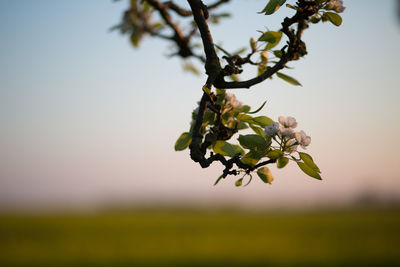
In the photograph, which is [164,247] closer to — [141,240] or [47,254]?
[141,240]

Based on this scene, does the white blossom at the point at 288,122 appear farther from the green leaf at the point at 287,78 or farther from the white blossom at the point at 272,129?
the green leaf at the point at 287,78

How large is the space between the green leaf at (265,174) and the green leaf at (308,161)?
0.43 ft

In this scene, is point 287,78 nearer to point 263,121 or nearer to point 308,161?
point 263,121

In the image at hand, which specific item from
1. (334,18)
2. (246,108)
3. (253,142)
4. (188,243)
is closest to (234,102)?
(246,108)

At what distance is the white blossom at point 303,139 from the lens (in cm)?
114

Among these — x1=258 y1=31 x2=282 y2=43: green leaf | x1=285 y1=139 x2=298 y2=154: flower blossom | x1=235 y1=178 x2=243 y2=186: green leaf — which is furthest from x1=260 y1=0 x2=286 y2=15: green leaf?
x1=235 y1=178 x2=243 y2=186: green leaf

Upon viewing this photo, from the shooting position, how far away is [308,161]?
1144mm

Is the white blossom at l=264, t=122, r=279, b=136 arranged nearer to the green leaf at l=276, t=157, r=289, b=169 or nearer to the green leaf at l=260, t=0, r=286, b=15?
the green leaf at l=276, t=157, r=289, b=169

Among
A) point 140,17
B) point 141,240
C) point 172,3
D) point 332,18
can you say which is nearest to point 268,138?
point 332,18

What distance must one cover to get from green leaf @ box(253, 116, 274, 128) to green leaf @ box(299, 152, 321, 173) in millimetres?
163

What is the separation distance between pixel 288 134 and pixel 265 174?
0.17 meters

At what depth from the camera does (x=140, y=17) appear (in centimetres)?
258

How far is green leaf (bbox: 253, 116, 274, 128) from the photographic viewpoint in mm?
1168

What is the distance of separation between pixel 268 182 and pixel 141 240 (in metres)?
21.1
